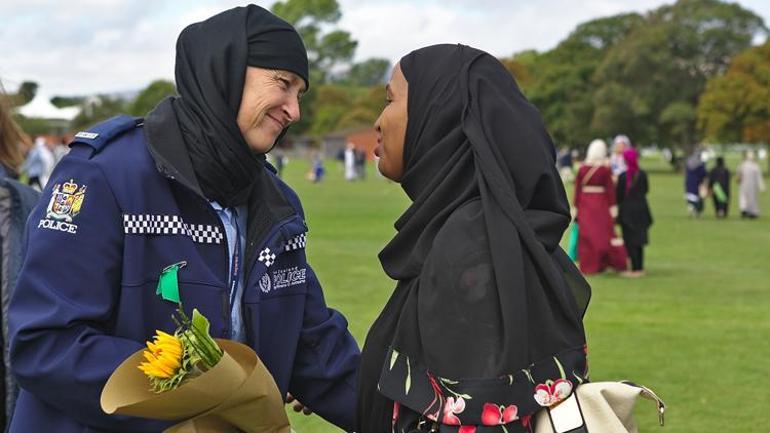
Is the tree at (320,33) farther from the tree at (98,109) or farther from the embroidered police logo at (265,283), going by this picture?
the embroidered police logo at (265,283)

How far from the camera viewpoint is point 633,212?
621 inches

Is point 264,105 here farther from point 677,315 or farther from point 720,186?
point 720,186

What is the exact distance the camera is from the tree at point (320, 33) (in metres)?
98.0

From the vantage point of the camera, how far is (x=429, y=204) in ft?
9.26

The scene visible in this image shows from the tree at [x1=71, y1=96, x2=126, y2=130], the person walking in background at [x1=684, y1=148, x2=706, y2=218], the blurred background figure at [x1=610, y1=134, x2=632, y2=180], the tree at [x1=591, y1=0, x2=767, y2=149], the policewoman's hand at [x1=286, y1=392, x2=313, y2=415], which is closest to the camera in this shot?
the policewoman's hand at [x1=286, y1=392, x2=313, y2=415]

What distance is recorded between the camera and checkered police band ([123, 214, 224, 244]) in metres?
2.97

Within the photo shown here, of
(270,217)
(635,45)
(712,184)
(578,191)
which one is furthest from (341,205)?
(635,45)

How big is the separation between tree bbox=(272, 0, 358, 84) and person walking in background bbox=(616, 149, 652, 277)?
80270mm

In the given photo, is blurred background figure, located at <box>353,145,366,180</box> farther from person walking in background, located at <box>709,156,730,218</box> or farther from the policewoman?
the policewoman

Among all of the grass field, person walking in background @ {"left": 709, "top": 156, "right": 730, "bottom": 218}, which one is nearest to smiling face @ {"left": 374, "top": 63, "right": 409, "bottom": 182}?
the grass field

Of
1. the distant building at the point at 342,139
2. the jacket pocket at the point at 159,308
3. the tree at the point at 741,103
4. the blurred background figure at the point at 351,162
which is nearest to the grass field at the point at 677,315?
the jacket pocket at the point at 159,308

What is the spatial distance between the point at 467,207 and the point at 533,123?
1.05ft

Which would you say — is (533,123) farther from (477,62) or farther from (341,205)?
(341,205)

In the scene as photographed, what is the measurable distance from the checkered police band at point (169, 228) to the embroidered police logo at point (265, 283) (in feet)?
0.59
